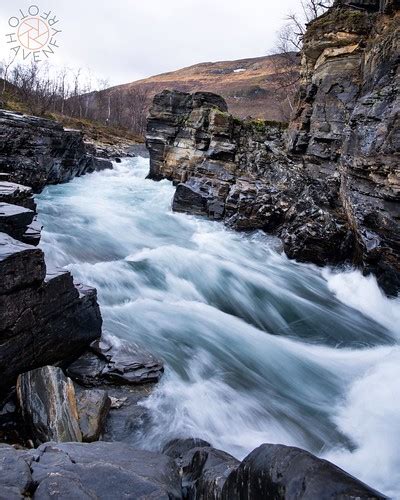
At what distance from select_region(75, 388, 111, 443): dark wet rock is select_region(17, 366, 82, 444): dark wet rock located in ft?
0.26

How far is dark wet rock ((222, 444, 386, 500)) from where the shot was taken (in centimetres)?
191

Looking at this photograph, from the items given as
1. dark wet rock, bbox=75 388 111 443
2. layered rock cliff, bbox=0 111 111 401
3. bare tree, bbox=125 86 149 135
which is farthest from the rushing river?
bare tree, bbox=125 86 149 135

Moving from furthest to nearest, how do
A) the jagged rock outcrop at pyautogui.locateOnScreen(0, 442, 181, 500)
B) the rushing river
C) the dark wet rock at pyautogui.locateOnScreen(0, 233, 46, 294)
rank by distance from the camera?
the rushing river
the dark wet rock at pyautogui.locateOnScreen(0, 233, 46, 294)
the jagged rock outcrop at pyautogui.locateOnScreen(0, 442, 181, 500)

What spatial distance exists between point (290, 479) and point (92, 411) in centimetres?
250

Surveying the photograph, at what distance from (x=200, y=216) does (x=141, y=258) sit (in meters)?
4.81

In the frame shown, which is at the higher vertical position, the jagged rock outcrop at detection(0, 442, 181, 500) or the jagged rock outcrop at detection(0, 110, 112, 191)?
the jagged rock outcrop at detection(0, 110, 112, 191)

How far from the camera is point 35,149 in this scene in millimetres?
14828

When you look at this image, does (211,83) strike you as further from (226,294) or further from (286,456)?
(286,456)

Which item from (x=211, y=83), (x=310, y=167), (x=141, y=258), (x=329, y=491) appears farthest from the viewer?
(x=211, y=83)

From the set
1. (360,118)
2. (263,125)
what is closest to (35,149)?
(263,125)

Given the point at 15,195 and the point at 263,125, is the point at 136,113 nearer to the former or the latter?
the point at 263,125

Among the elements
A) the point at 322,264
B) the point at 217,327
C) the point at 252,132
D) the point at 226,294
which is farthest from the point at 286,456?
the point at 252,132

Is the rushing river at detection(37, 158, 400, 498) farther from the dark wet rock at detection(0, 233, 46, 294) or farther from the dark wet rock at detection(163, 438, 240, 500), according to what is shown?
the dark wet rock at detection(0, 233, 46, 294)

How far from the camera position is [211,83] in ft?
272
